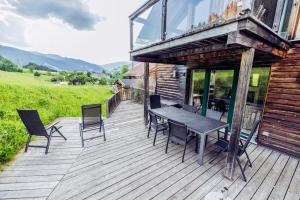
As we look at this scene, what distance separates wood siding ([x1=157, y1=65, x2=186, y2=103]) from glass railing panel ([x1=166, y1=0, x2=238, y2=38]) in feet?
5.93

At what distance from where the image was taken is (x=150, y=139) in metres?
3.95

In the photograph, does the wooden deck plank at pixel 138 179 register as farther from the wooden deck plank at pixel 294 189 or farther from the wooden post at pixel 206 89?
the wooden post at pixel 206 89

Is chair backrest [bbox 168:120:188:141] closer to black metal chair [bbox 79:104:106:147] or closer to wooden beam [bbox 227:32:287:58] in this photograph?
wooden beam [bbox 227:32:287:58]

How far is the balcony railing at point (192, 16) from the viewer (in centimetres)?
279

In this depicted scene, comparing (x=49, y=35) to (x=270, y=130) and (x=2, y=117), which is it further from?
(x=270, y=130)

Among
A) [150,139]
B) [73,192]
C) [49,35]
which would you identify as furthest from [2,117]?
[49,35]

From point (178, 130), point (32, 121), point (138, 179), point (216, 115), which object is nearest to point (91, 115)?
point (32, 121)

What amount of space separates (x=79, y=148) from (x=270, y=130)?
486cm

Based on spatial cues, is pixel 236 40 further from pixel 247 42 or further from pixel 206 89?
pixel 206 89

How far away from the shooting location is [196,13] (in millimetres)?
4883

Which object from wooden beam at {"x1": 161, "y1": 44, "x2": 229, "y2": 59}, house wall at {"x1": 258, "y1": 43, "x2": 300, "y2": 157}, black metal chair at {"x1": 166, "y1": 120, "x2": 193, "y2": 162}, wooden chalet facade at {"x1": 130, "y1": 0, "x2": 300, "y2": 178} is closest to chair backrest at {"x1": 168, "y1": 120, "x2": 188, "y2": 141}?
black metal chair at {"x1": 166, "y1": 120, "x2": 193, "y2": 162}

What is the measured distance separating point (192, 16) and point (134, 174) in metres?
5.32

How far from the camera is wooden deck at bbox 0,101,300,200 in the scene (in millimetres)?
2111

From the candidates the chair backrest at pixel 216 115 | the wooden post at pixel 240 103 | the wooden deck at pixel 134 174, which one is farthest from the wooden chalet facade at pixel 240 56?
the wooden deck at pixel 134 174
